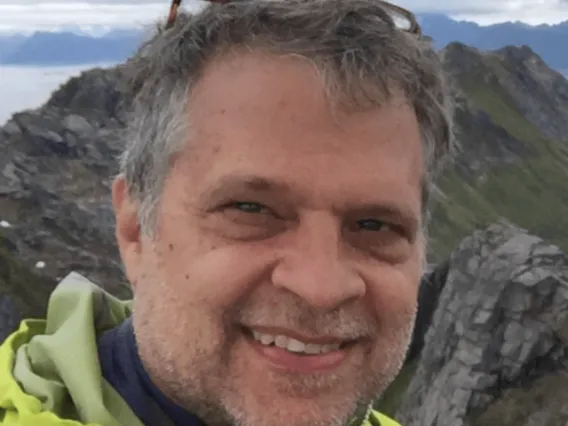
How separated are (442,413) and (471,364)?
445cm

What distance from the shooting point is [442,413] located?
43.3 m

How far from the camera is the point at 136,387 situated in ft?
15.3

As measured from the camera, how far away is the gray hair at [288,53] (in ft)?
14.6

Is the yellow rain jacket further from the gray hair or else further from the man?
the gray hair

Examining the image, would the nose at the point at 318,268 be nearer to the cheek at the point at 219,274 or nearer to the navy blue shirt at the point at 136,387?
the cheek at the point at 219,274

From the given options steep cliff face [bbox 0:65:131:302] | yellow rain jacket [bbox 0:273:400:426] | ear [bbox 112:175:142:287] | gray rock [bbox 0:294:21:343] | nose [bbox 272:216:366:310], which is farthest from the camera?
steep cliff face [bbox 0:65:131:302]

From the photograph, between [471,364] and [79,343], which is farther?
[471,364]

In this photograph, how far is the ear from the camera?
194 inches

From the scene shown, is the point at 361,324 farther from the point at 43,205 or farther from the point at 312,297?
the point at 43,205

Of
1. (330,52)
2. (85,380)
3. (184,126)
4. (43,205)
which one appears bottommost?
(43,205)

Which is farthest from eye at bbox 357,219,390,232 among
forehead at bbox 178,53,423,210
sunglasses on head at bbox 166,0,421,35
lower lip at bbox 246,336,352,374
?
sunglasses on head at bbox 166,0,421,35

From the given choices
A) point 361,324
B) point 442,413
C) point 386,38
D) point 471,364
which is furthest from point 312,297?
point 471,364

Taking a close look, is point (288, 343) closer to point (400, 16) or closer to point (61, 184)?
point (400, 16)

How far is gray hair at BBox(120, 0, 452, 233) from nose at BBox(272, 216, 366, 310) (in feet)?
2.42
